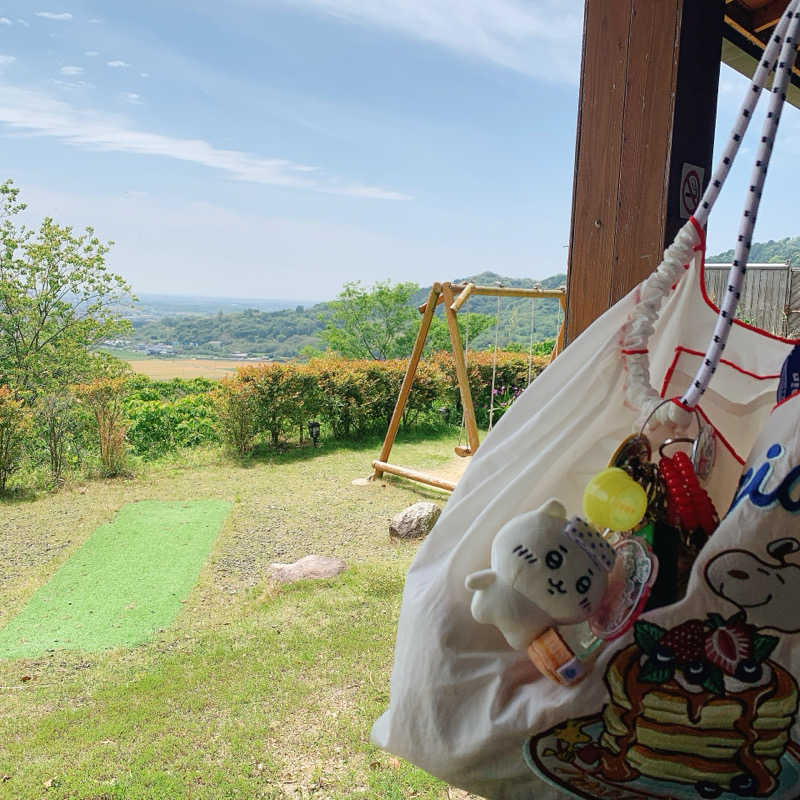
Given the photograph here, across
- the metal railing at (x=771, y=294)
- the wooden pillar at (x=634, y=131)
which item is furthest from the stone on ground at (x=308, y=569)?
the metal railing at (x=771, y=294)

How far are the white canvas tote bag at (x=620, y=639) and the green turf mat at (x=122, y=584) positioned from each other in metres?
2.30

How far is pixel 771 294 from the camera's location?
5191mm

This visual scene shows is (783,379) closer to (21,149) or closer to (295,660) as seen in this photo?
(295,660)

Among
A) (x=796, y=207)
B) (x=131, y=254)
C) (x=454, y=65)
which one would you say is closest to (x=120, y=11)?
(x=454, y=65)

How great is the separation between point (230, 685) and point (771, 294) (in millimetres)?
5013

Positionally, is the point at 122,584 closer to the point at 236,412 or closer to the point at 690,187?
the point at 236,412

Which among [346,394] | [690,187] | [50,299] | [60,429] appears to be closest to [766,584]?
[690,187]

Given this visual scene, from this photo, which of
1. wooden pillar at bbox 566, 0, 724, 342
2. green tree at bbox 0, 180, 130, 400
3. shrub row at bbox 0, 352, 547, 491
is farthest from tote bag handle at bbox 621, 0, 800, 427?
green tree at bbox 0, 180, 130, 400

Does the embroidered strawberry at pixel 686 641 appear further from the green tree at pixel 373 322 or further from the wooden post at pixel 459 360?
the green tree at pixel 373 322

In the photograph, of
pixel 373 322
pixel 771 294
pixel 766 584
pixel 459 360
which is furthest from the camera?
pixel 373 322

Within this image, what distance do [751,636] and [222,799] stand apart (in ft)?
4.74

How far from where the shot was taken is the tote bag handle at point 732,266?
27.0 inches

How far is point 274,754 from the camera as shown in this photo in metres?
1.75

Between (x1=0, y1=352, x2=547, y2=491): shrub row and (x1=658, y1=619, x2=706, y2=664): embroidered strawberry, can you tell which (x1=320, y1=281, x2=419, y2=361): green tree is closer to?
(x1=0, y1=352, x2=547, y2=491): shrub row
